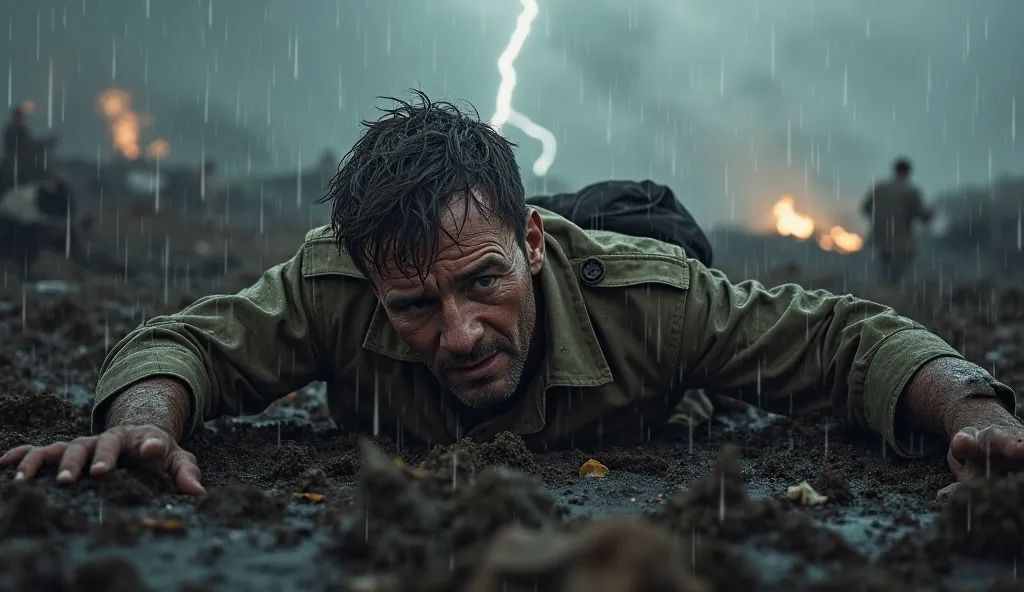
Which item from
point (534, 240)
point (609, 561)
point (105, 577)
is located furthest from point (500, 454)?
point (609, 561)

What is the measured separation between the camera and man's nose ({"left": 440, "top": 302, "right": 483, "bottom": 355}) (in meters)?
3.55

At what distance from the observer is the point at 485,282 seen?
3.64 meters

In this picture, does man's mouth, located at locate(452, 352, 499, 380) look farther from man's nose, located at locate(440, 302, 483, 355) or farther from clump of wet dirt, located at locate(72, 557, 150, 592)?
clump of wet dirt, located at locate(72, 557, 150, 592)

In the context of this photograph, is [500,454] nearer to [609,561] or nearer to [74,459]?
[74,459]

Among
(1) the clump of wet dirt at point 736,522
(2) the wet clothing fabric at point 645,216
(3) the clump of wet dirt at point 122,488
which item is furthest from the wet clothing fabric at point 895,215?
(3) the clump of wet dirt at point 122,488

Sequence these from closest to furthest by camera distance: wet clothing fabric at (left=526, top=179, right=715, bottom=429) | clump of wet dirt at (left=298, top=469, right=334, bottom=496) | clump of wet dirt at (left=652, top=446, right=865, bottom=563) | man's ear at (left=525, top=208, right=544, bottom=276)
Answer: clump of wet dirt at (left=652, top=446, right=865, bottom=563)
clump of wet dirt at (left=298, top=469, right=334, bottom=496)
man's ear at (left=525, top=208, right=544, bottom=276)
wet clothing fabric at (left=526, top=179, right=715, bottom=429)

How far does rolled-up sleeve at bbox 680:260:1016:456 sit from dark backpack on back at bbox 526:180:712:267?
63 centimetres

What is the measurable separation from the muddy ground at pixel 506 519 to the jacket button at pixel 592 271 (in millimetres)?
663

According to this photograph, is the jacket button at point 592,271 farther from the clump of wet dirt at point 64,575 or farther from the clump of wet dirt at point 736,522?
the clump of wet dirt at point 64,575

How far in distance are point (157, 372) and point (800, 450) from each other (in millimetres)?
2402

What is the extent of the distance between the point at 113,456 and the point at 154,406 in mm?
542

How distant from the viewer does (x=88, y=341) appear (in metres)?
7.17

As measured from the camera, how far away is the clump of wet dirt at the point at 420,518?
197cm

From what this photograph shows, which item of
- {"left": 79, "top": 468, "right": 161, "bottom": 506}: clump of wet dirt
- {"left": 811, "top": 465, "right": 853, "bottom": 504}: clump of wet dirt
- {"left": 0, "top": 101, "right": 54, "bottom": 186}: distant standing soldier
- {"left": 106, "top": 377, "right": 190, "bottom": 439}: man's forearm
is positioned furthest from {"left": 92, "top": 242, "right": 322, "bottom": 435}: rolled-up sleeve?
{"left": 0, "top": 101, "right": 54, "bottom": 186}: distant standing soldier
